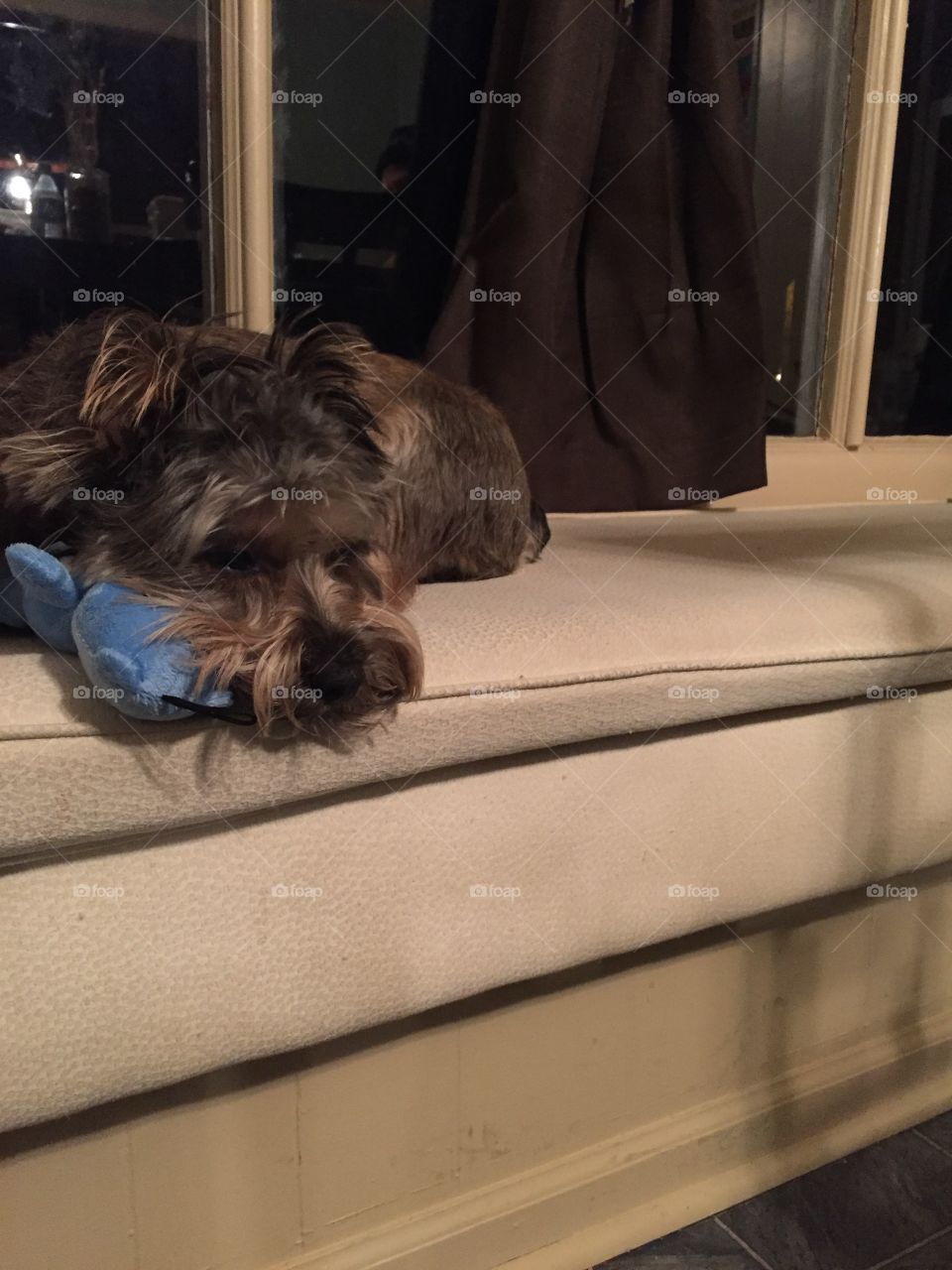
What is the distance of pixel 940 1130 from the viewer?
1470 mm

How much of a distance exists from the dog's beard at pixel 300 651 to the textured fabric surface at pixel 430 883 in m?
0.10

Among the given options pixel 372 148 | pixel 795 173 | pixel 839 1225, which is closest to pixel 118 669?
pixel 839 1225

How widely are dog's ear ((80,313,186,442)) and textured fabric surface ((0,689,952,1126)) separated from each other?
42cm

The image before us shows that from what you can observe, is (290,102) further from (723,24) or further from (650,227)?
(723,24)

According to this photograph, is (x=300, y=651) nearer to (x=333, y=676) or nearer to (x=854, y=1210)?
(x=333, y=676)

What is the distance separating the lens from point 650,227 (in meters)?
1.84

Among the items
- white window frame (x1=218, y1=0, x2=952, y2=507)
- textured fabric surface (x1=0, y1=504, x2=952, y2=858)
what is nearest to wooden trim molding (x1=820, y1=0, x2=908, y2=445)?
white window frame (x1=218, y1=0, x2=952, y2=507)

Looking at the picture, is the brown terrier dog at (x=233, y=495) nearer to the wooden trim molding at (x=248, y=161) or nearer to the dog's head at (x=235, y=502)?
the dog's head at (x=235, y=502)

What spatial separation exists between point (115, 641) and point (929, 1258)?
119cm

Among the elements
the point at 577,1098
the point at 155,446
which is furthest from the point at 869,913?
the point at 155,446

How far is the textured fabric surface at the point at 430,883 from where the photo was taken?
31.9 inches

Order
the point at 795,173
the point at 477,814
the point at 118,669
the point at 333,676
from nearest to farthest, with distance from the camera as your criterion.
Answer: the point at 118,669, the point at 333,676, the point at 477,814, the point at 795,173

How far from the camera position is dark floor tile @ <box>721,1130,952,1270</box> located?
123 centimetres

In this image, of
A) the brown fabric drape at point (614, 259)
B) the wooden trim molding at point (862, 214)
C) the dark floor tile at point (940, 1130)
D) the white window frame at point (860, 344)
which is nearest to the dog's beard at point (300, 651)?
the brown fabric drape at point (614, 259)
